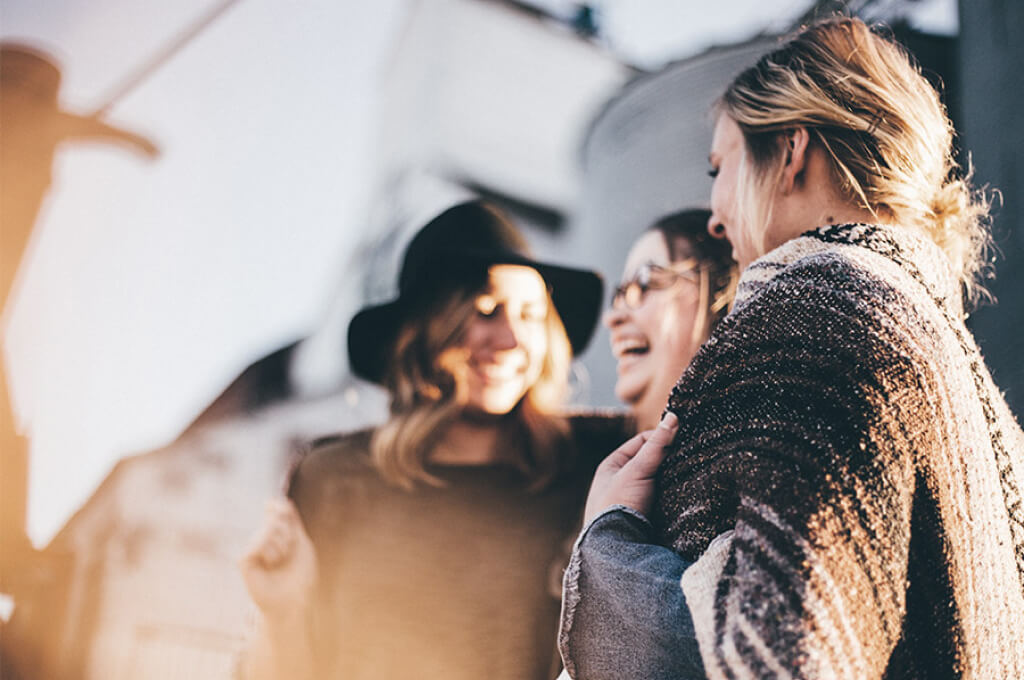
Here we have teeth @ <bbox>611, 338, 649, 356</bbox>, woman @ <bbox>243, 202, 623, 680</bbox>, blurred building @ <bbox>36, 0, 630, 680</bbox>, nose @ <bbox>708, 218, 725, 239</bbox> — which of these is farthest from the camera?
blurred building @ <bbox>36, 0, 630, 680</bbox>

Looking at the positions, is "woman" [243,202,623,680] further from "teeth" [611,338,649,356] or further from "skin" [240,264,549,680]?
"teeth" [611,338,649,356]

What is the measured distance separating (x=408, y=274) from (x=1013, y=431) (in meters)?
1.34

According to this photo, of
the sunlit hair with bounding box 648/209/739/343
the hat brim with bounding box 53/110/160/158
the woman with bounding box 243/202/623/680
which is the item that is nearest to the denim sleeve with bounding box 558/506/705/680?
the woman with bounding box 243/202/623/680

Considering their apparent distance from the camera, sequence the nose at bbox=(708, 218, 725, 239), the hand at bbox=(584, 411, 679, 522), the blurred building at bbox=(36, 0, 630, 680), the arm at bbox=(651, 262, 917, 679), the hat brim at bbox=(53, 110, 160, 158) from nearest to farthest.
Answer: the arm at bbox=(651, 262, 917, 679)
the hand at bbox=(584, 411, 679, 522)
the nose at bbox=(708, 218, 725, 239)
the hat brim at bbox=(53, 110, 160, 158)
the blurred building at bbox=(36, 0, 630, 680)

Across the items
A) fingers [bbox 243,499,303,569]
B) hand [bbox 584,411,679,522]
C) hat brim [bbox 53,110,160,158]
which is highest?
hat brim [bbox 53,110,160,158]

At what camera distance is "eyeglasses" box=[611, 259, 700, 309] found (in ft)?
5.24

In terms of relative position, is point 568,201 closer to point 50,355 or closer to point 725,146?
point 50,355

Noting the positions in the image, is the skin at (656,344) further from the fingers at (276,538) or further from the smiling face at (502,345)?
the fingers at (276,538)

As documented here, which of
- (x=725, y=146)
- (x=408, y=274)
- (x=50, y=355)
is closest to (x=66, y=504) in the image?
(x=50, y=355)

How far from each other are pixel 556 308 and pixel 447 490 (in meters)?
0.51

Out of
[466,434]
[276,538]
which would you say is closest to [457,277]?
[466,434]

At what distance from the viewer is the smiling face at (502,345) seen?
1696 mm

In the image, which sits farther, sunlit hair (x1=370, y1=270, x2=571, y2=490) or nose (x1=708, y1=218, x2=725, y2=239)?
sunlit hair (x1=370, y1=270, x2=571, y2=490)

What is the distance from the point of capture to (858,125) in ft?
2.93
